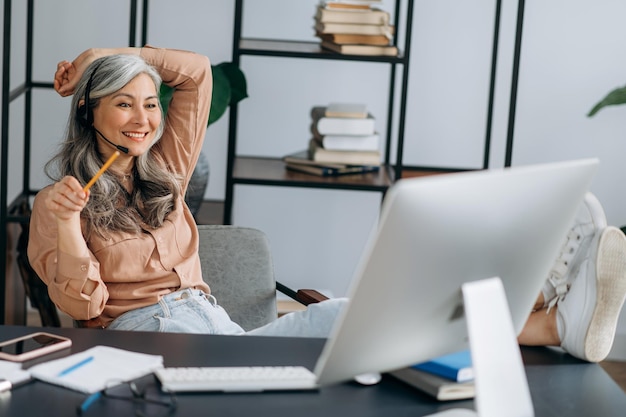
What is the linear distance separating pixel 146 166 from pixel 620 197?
93.7 inches

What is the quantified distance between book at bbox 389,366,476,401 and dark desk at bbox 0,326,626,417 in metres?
0.01

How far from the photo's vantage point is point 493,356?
1.34 m

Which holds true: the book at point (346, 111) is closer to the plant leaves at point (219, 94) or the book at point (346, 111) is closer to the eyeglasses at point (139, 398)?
the plant leaves at point (219, 94)

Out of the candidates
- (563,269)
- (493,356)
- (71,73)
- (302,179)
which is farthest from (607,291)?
(302,179)

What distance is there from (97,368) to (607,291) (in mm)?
1069

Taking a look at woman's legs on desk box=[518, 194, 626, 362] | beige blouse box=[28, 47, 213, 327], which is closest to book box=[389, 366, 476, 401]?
woman's legs on desk box=[518, 194, 626, 362]

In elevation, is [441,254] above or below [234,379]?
above

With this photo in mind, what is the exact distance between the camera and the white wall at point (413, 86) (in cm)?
392

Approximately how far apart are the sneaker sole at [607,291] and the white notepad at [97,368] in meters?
0.87

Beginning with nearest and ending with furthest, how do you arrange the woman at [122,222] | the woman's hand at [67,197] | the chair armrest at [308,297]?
1. the woman's hand at [67,197]
2. the woman at [122,222]
3. the chair armrest at [308,297]

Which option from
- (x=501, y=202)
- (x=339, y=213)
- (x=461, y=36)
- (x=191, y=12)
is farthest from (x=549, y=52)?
(x=501, y=202)

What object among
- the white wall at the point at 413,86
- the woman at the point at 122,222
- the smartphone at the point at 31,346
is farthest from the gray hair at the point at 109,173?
the white wall at the point at 413,86

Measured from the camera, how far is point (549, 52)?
4004 mm

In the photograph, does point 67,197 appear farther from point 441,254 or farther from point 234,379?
point 441,254
